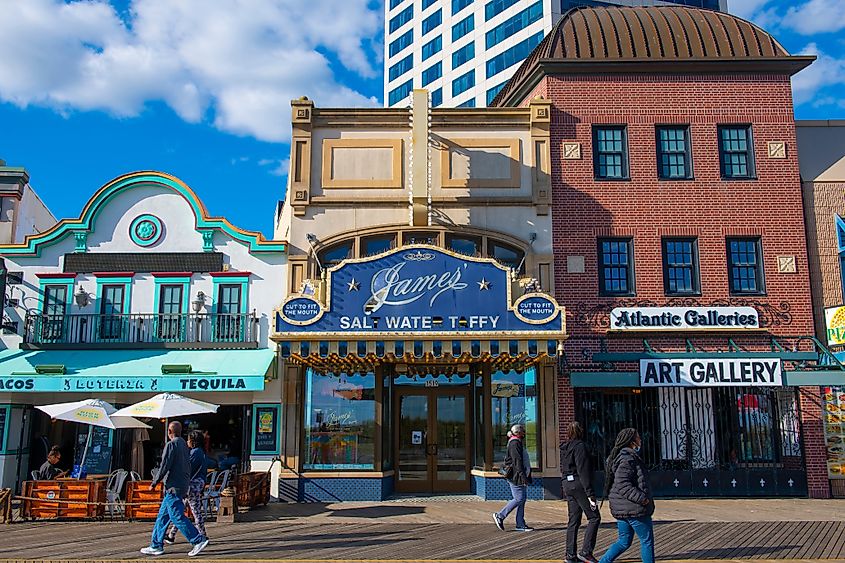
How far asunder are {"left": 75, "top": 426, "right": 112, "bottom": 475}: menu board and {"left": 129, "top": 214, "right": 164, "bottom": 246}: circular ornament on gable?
425 centimetres

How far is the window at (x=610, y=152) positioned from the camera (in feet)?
60.7

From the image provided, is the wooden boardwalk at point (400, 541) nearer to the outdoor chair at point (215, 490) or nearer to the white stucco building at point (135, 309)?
the outdoor chair at point (215, 490)

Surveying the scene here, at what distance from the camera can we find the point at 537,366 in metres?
Result: 17.1

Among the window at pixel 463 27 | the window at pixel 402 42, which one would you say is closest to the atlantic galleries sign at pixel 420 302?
the window at pixel 463 27

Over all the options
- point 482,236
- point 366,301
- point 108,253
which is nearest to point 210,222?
point 108,253

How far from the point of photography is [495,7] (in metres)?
54.7

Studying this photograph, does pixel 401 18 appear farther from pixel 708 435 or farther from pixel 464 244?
pixel 708 435

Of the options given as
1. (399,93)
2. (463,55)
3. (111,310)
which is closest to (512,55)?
(463,55)

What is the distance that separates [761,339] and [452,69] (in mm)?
43431

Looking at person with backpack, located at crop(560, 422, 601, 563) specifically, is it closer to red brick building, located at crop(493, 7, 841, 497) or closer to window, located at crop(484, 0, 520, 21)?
red brick building, located at crop(493, 7, 841, 497)

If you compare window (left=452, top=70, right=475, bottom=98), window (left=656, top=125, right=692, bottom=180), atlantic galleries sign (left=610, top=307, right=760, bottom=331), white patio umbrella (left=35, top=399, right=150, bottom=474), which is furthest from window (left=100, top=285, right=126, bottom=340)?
window (left=452, top=70, right=475, bottom=98)

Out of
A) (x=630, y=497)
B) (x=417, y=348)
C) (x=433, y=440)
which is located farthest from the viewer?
(x=433, y=440)

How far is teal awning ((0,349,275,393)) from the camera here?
639 inches

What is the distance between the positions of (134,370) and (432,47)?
47563mm
